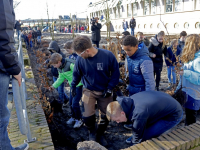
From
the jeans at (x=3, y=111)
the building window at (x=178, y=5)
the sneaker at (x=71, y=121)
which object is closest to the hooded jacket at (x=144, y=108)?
the jeans at (x=3, y=111)

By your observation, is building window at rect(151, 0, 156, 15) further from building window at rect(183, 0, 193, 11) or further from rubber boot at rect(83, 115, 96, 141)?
rubber boot at rect(83, 115, 96, 141)

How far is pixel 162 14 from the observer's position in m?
22.1

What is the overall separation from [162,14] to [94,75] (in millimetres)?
21465

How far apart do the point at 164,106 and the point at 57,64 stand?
2.19m

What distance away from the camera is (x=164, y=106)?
2.36m

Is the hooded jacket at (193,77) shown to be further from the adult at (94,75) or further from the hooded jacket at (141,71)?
the adult at (94,75)

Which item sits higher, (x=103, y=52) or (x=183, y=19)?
(x=183, y=19)

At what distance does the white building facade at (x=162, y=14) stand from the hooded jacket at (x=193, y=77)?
13253 millimetres

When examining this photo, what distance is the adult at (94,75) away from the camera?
2896 mm

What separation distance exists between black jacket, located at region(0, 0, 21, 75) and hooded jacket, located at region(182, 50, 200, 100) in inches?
91.2

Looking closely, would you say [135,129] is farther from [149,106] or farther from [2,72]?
[2,72]

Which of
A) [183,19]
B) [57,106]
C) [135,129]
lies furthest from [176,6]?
[135,129]

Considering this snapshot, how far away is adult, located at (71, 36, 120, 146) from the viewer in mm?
2896

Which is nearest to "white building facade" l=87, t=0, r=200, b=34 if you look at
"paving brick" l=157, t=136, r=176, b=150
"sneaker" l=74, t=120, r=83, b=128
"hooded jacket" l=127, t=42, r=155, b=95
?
"sneaker" l=74, t=120, r=83, b=128
